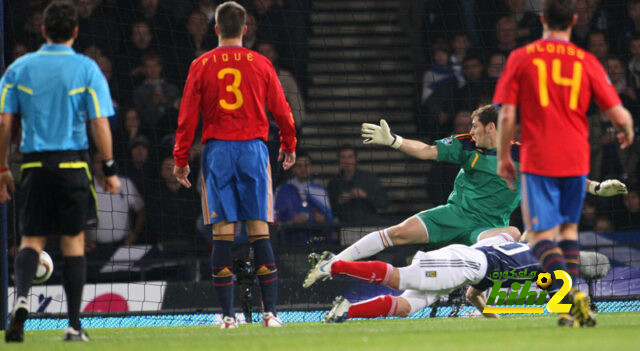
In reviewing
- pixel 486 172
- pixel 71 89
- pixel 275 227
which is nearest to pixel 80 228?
pixel 71 89

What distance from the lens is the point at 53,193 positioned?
4730mm

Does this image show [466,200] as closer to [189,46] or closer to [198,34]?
[198,34]

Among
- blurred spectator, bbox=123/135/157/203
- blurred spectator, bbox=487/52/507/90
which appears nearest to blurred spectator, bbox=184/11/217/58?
blurred spectator, bbox=123/135/157/203

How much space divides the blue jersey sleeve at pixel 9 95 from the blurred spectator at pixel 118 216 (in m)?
4.43

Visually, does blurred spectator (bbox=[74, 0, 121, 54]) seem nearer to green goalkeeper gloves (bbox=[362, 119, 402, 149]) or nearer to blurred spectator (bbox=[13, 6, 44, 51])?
Result: blurred spectator (bbox=[13, 6, 44, 51])

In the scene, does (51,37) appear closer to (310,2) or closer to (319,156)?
(319,156)

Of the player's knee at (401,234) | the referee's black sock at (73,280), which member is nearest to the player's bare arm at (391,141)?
the player's knee at (401,234)

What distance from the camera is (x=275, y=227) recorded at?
867cm

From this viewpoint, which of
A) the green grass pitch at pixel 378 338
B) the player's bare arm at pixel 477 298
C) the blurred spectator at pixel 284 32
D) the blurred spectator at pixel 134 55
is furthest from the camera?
the blurred spectator at pixel 284 32

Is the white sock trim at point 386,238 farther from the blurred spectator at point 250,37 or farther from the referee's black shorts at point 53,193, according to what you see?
the blurred spectator at point 250,37

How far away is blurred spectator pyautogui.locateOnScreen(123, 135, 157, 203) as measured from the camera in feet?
31.2

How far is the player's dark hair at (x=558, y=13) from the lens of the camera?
485 centimetres

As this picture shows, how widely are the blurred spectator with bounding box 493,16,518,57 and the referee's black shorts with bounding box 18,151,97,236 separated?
663cm

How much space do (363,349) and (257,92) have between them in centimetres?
216
